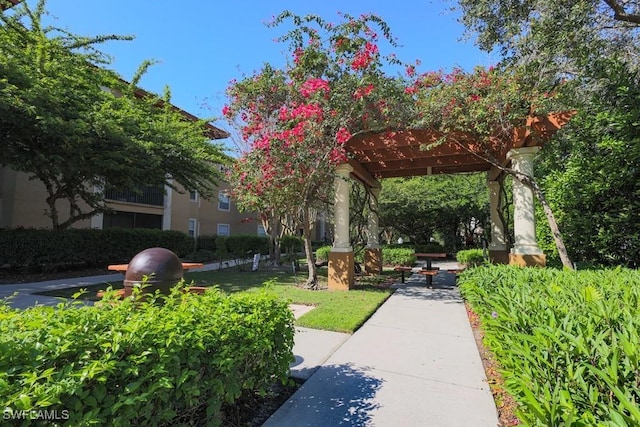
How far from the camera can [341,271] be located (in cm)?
965

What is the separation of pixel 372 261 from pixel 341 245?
3.78m

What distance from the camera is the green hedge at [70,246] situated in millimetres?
10742

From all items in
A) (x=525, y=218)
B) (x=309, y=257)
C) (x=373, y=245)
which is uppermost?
(x=525, y=218)

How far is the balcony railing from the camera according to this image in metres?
18.4

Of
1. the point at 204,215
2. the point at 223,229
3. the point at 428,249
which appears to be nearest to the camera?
the point at 204,215

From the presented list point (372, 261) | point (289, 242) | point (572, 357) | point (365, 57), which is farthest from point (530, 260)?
point (289, 242)

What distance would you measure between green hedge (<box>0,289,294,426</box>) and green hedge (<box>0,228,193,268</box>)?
11305 millimetres

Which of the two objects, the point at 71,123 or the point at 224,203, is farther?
the point at 224,203

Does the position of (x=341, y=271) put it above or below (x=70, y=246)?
below

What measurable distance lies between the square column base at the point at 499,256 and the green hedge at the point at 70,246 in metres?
14.4

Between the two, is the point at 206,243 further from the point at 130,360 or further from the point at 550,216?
the point at 130,360

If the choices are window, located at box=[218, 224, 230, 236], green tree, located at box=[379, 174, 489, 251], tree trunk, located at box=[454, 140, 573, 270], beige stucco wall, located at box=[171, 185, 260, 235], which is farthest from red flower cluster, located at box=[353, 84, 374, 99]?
window, located at box=[218, 224, 230, 236]

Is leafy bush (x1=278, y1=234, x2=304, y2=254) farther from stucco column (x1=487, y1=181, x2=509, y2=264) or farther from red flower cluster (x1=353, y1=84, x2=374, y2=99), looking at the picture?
red flower cluster (x1=353, y1=84, x2=374, y2=99)

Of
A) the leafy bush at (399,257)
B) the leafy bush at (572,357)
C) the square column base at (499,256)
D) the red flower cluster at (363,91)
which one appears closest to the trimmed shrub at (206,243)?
the leafy bush at (399,257)
